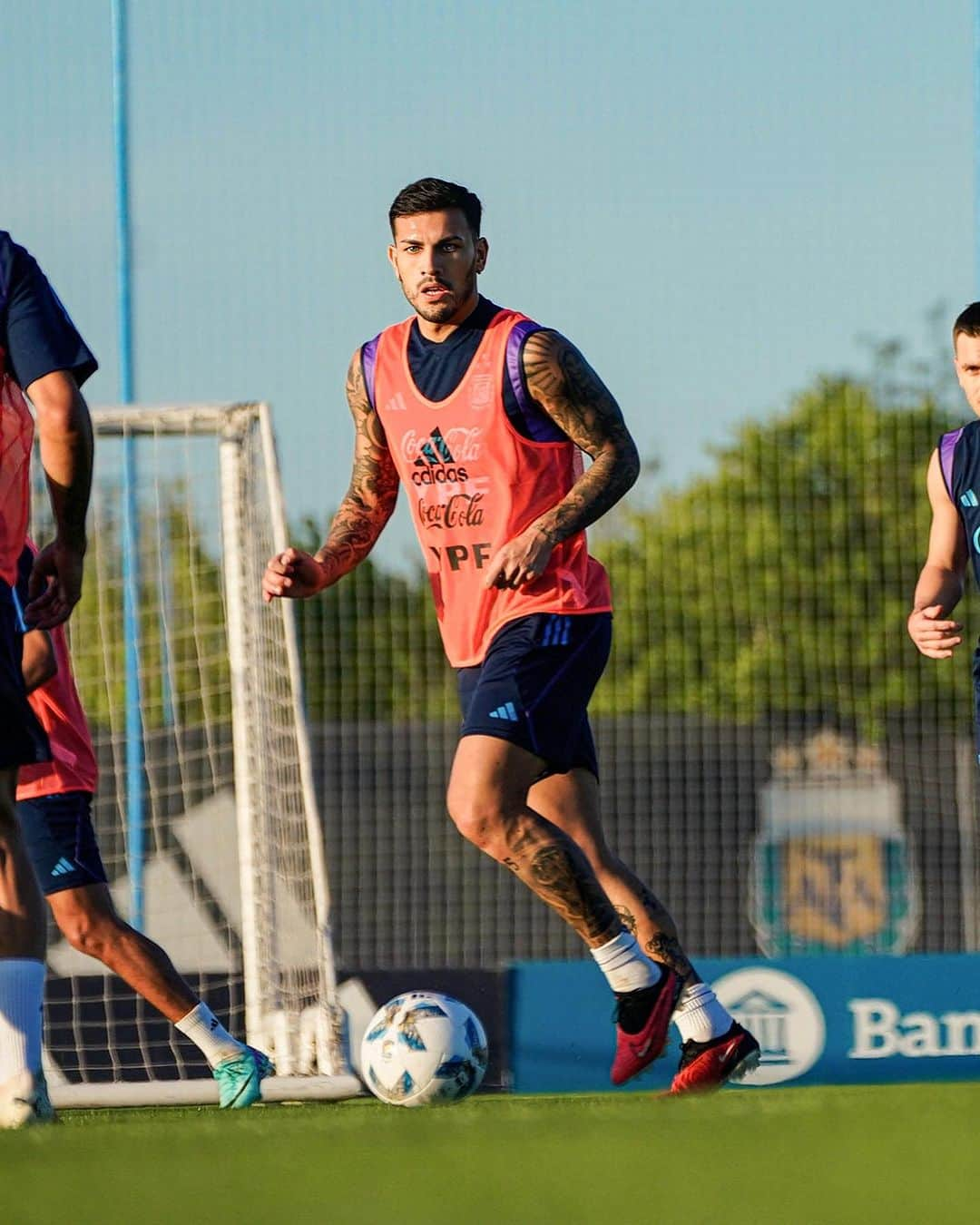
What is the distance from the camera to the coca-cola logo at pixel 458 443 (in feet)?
17.9

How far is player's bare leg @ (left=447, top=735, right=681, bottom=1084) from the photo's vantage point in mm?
5160

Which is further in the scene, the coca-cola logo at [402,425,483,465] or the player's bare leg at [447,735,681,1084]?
the coca-cola logo at [402,425,483,465]

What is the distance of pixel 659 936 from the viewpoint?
545 cm

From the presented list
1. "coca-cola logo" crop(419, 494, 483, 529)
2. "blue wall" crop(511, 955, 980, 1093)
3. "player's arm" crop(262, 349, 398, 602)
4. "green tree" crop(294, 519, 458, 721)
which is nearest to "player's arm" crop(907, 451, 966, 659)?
"coca-cola logo" crop(419, 494, 483, 529)

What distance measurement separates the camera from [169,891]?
34.9 ft

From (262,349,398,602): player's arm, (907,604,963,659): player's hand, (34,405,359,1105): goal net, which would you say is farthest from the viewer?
(34,405,359,1105): goal net

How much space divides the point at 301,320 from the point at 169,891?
5.03 m

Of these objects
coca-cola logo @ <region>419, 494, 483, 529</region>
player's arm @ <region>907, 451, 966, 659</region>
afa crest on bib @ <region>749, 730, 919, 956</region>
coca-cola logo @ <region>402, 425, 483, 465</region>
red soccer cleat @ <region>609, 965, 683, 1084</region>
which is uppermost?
coca-cola logo @ <region>402, 425, 483, 465</region>

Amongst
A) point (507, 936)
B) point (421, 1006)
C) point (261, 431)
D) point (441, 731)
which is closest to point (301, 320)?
point (441, 731)

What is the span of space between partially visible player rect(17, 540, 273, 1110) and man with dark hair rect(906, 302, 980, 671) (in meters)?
2.16

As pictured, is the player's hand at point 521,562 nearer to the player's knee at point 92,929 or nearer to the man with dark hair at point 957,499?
the man with dark hair at point 957,499

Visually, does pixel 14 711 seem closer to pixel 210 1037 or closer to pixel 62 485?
pixel 62 485

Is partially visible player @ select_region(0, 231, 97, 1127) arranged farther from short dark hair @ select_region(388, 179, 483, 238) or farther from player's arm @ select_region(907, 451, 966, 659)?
player's arm @ select_region(907, 451, 966, 659)

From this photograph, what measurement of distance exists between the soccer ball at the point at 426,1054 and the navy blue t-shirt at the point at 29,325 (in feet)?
6.81
